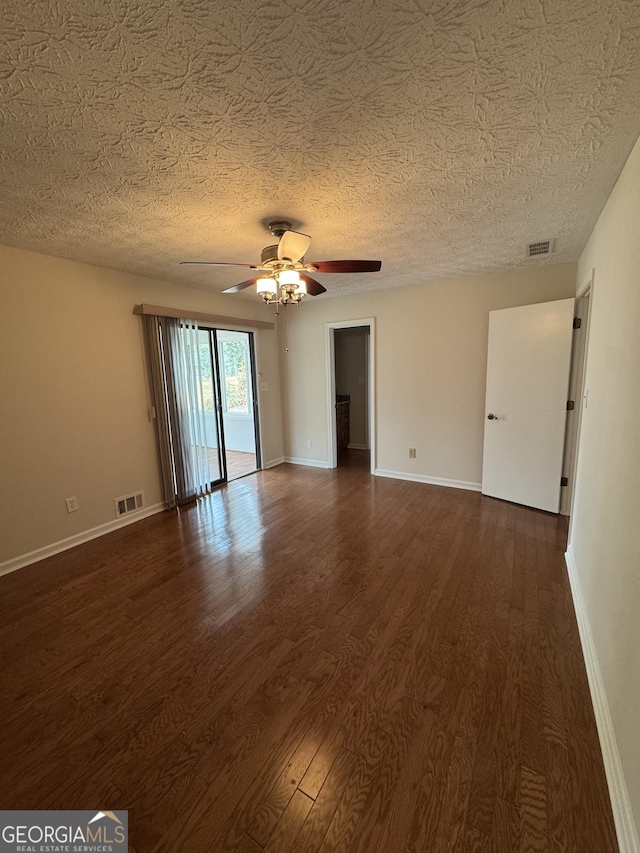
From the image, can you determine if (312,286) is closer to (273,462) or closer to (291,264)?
(291,264)

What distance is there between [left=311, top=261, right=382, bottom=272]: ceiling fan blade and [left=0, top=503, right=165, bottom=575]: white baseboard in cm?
292

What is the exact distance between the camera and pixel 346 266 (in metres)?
2.25

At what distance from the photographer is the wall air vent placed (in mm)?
3305

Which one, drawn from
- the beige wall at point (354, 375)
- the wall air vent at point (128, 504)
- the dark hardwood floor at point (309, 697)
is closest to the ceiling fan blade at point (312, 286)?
the dark hardwood floor at point (309, 697)

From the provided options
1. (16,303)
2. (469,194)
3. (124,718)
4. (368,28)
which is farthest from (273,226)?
(124,718)

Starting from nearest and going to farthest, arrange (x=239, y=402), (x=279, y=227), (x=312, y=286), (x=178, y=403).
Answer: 1. (x=279, y=227)
2. (x=312, y=286)
3. (x=178, y=403)
4. (x=239, y=402)

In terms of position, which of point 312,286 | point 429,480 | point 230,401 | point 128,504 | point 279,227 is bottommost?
point 429,480

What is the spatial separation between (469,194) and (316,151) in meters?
0.96

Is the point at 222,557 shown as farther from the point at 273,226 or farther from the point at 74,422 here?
the point at 273,226

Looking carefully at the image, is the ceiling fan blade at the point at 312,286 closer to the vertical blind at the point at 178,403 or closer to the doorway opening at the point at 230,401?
the vertical blind at the point at 178,403

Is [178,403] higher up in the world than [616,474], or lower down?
higher up

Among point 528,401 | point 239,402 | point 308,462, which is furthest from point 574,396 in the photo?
point 239,402

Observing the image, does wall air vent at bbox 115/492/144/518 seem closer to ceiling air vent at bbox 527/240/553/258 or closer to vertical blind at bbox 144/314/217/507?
vertical blind at bbox 144/314/217/507

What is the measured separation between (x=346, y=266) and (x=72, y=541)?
3.18 m
